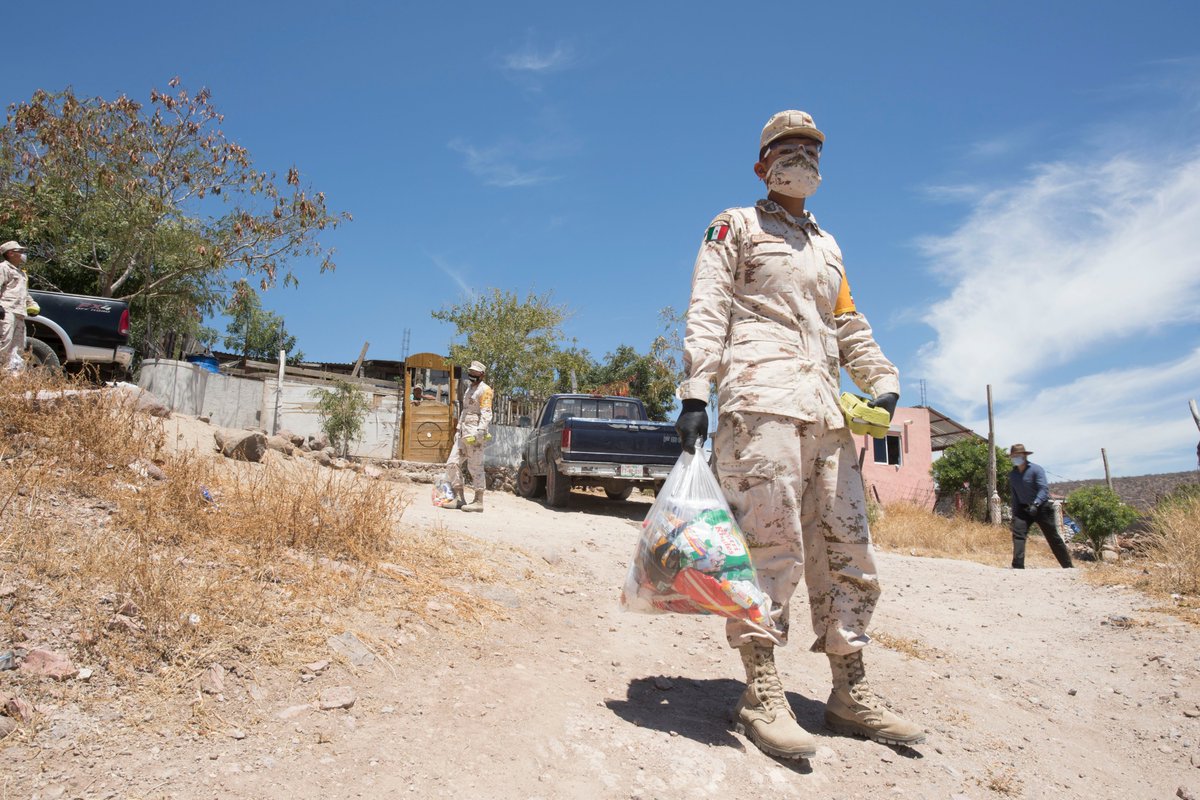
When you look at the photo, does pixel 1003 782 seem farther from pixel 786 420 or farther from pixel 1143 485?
pixel 1143 485

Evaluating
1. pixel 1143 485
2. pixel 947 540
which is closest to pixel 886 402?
pixel 947 540

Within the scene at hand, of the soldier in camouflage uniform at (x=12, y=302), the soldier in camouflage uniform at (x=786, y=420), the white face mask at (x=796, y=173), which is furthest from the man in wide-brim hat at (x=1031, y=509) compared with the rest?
the soldier in camouflage uniform at (x=12, y=302)

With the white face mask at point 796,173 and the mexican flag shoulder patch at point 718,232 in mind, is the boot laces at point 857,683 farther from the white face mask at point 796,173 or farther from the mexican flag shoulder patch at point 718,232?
the white face mask at point 796,173

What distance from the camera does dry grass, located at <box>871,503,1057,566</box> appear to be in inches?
510

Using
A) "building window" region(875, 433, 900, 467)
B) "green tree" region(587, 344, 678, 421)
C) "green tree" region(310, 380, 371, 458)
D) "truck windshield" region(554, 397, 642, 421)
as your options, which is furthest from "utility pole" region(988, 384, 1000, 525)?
"green tree" region(310, 380, 371, 458)

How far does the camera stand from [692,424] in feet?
8.71

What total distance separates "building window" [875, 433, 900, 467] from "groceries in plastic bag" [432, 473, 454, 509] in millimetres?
22030

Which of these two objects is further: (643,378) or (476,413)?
(643,378)

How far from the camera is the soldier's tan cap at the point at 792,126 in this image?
9.83 ft

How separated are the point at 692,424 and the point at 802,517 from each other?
63cm

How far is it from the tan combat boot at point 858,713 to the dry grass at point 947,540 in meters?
10.2

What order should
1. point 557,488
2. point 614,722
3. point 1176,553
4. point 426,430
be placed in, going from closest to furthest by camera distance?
point 614,722 < point 1176,553 < point 557,488 < point 426,430

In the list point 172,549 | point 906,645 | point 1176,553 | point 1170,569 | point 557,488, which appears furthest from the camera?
point 557,488

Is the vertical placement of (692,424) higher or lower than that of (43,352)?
lower
